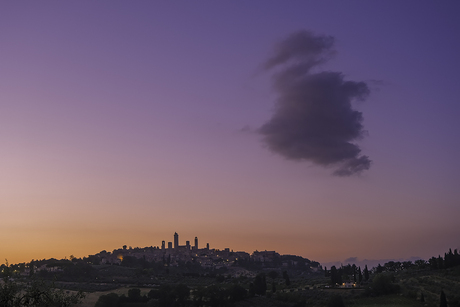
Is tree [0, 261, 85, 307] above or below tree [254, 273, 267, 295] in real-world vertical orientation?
above

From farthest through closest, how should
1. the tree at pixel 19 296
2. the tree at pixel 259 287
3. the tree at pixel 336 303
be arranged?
the tree at pixel 259 287 < the tree at pixel 336 303 < the tree at pixel 19 296

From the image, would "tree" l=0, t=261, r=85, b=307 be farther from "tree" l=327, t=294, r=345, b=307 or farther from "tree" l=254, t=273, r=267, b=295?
"tree" l=254, t=273, r=267, b=295

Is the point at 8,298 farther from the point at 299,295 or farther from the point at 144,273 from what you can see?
the point at 144,273

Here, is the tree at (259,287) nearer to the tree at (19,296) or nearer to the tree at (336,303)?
the tree at (336,303)

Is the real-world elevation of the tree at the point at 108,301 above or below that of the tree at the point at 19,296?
below

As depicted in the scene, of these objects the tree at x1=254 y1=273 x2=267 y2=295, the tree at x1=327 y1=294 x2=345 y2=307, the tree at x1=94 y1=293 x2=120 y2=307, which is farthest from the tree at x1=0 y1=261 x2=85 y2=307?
the tree at x1=254 y1=273 x2=267 y2=295

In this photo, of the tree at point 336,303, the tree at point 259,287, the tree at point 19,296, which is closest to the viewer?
the tree at point 19,296

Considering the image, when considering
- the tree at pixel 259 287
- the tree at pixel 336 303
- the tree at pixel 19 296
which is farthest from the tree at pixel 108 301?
the tree at pixel 19 296

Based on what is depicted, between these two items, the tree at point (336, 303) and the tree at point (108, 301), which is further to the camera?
the tree at point (108, 301)

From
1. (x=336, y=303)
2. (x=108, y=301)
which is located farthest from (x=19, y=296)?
(x=108, y=301)

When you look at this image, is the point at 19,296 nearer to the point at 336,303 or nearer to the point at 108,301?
the point at 336,303

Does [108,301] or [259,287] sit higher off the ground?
[259,287]

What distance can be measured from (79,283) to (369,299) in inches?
3094

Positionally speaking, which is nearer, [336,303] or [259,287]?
[336,303]
